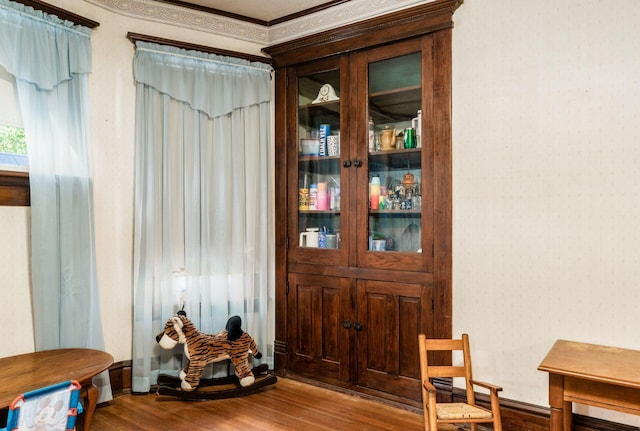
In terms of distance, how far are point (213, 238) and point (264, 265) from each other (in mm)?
467

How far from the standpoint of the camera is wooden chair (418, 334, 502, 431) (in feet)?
7.62

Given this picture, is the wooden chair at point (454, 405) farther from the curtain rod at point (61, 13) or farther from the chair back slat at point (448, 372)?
the curtain rod at point (61, 13)

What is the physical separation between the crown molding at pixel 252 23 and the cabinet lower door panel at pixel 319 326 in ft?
6.27

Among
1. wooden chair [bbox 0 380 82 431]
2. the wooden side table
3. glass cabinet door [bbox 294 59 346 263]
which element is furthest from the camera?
glass cabinet door [bbox 294 59 346 263]

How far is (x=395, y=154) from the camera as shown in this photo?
10.7 feet

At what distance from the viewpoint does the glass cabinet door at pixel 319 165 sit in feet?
11.6

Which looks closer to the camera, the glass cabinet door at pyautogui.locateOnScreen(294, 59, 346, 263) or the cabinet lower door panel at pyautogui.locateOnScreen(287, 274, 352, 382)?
the cabinet lower door panel at pyautogui.locateOnScreen(287, 274, 352, 382)

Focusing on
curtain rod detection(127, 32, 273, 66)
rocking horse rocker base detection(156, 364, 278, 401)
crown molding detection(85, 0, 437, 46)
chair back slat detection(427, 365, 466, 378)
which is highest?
crown molding detection(85, 0, 437, 46)

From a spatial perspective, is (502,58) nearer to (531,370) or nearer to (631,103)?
(631,103)

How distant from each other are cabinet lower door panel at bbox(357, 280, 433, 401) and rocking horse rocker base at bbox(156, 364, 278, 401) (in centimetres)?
75

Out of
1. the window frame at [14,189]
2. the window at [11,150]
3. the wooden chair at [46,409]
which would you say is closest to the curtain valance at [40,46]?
the window at [11,150]

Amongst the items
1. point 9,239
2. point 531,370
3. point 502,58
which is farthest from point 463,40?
point 9,239

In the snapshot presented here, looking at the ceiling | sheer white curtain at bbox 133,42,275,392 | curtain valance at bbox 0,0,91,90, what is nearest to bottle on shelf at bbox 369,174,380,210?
sheer white curtain at bbox 133,42,275,392

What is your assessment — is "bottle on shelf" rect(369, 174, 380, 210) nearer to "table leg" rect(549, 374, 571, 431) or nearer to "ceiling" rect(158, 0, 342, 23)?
"ceiling" rect(158, 0, 342, 23)
